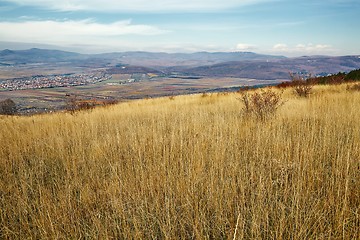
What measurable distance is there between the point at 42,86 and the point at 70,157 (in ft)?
243

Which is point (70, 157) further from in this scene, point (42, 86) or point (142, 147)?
point (42, 86)

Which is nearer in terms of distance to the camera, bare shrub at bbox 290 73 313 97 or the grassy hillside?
the grassy hillside

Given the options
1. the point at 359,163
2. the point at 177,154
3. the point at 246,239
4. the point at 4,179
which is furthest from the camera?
the point at 177,154

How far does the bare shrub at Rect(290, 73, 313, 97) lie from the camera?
400 inches

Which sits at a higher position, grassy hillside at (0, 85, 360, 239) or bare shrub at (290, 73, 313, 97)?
bare shrub at (290, 73, 313, 97)

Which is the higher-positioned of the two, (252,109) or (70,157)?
(252,109)

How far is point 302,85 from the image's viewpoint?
34.6 ft

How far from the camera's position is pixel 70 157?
4.03 metres

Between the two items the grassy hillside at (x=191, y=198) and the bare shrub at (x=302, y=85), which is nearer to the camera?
the grassy hillside at (x=191, y=198)

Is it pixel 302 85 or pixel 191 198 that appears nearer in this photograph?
pixel 191 198

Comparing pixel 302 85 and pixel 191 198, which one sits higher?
pixel 302 85

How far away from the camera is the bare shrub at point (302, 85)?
400 inches

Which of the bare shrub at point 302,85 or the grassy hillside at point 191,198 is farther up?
the bare shrub at point 302,85

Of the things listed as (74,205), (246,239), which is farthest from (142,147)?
(246,239)
